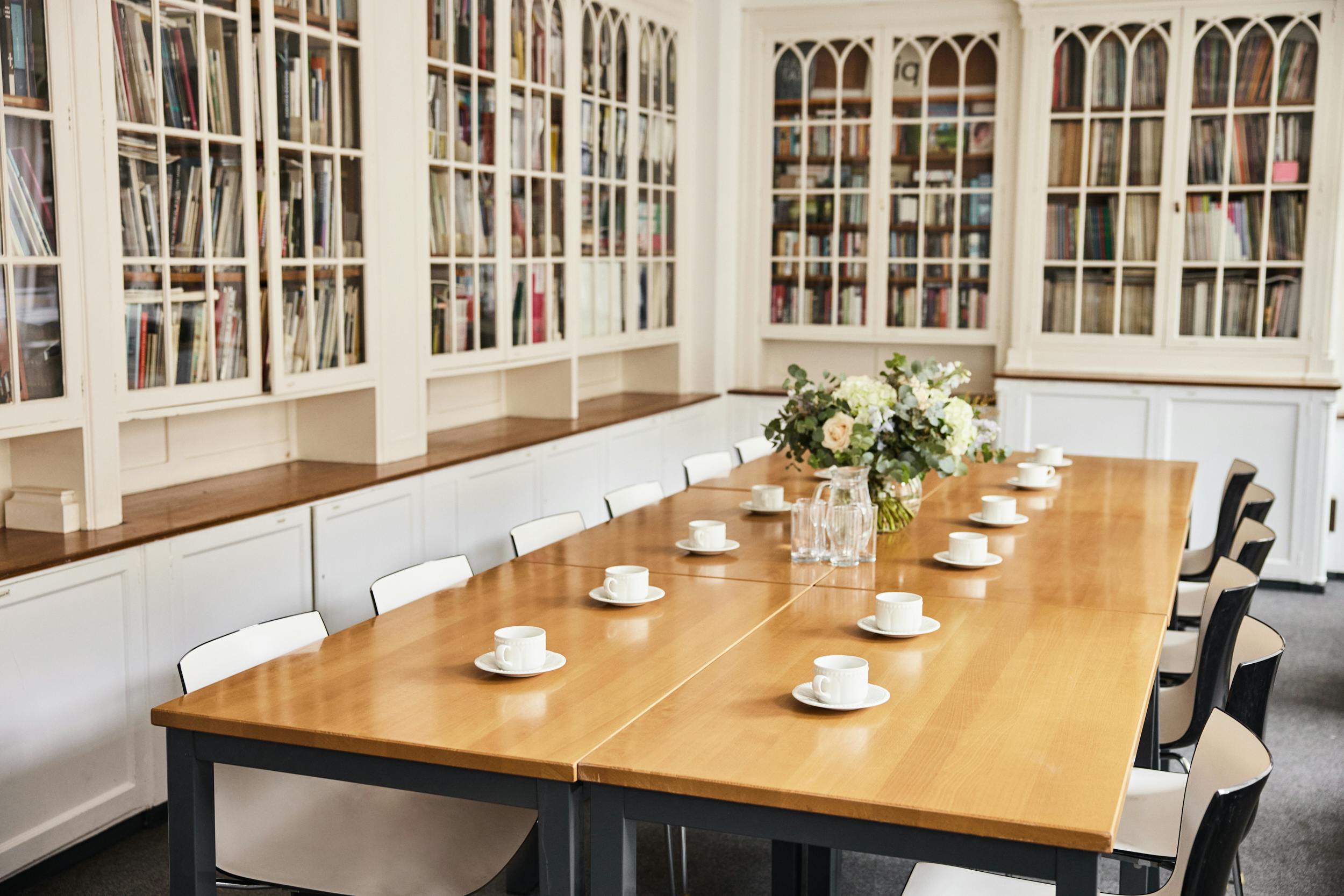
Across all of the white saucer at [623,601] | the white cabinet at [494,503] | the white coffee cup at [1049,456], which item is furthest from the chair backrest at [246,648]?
the white coffee cup at [1049,456]

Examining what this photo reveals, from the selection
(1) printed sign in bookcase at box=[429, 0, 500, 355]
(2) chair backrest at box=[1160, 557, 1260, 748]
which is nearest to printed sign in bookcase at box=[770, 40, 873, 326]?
(1) printed sign in bookcase at box=[429, 0, 500, 355]

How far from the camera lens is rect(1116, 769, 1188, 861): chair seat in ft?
8.11

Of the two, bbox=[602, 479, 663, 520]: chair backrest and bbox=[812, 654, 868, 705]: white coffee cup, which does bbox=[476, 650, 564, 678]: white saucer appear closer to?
bbox=[812, 654, 868, 705]: white coffee cup

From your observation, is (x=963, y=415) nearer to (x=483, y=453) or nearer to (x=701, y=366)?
(x=483, y=453)

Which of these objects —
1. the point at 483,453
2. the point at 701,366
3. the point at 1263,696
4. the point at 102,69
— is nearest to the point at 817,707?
the point at 1263,696

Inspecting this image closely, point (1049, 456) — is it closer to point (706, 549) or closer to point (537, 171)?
point (706, 549)

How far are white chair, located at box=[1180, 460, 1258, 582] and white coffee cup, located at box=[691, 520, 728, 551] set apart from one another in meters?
2.06

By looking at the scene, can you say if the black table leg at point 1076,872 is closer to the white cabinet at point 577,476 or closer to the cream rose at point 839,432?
the cream rose at point 839,432

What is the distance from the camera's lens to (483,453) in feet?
16.6

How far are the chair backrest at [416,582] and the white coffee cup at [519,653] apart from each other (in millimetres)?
618

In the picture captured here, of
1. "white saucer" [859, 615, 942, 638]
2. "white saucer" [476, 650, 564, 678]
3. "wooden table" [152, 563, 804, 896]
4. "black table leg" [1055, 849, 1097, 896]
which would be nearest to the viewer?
"black table leg" [1055, 849, 1097, 896]

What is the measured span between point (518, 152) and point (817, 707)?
12.8 feet

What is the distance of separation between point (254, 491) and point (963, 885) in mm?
2683

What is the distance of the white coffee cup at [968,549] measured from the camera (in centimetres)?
333
